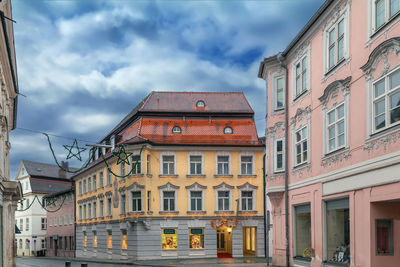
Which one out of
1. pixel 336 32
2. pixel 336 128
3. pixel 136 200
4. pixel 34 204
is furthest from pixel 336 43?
pixel 34 204

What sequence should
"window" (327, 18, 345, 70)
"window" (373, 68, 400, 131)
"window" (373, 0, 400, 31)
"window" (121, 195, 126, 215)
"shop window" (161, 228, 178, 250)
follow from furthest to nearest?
"window" (121, 195, 126, 215) → "shop window" (161, 228, 178, 250) → "window" (327, 18, 345, 70) → "window" (373, 0, 400, 31) → "window" (373, 68, 400, 131)

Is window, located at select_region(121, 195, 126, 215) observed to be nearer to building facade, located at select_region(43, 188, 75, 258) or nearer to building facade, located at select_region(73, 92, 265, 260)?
building facade, located at select_region(73, 92, 265, 260)

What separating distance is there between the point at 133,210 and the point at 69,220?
2221 centimetres

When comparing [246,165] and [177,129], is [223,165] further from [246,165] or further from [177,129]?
[177,129]

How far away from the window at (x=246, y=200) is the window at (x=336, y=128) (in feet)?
72.4

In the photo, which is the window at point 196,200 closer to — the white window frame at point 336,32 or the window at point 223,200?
the window at point 223,200

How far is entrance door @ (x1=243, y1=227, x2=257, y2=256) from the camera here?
135 ft

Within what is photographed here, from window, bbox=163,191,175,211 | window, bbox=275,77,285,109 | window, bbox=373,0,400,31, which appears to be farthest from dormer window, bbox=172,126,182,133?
window, bbox=373,0,400,31

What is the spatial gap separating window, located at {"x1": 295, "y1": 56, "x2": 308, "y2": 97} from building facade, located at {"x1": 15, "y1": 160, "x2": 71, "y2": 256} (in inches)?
2317

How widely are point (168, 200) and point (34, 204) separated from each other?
44006 mm

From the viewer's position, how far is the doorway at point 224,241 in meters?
41.7

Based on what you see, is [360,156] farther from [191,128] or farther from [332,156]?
[191,128]

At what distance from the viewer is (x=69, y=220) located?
59.7 m

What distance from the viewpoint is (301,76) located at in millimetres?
23031
